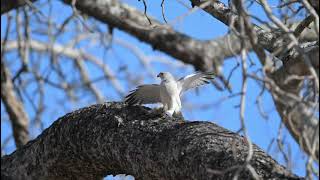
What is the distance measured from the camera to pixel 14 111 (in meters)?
5.67

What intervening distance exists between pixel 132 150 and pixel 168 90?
1.29 m

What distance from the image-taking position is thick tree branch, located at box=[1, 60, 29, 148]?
18.2 ft

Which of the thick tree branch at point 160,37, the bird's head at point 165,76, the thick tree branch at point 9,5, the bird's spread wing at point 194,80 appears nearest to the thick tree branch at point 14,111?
the thick tree branch at point 9,5

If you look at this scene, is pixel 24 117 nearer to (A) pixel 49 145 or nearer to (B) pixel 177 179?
(A) pixel 49 145

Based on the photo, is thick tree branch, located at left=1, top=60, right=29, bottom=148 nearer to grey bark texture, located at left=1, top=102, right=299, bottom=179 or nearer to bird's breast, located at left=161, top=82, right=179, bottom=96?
bird's breast, located at left=161, top=82, right=179, bottom=96

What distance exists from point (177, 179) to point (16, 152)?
3.36 feet

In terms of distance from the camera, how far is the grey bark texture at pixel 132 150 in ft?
8.55

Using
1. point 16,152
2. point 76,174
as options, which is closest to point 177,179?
point 76,174

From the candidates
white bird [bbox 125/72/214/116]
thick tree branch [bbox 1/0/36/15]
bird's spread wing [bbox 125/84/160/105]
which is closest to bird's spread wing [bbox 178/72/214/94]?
white bird [bbox 125/72/214/116]

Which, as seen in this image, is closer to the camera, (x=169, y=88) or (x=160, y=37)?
(x=169, y=88)

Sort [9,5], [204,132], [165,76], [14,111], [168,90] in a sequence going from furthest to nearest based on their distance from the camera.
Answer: [14,111] → [9,5] → [165,76] → [168,90] → [204,132]

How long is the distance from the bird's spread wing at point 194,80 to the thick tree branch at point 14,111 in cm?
160

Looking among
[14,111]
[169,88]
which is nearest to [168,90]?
[169,88]

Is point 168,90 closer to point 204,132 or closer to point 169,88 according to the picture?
point 169,88
